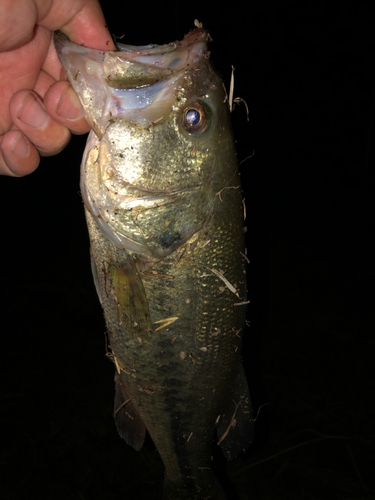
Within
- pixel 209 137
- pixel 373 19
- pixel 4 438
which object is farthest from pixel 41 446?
pixel 373 19

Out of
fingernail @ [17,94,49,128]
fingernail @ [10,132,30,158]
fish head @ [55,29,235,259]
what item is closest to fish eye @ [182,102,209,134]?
fish head @ [55,29,235,259]

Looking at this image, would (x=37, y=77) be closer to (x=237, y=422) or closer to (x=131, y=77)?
(x=131, y=77)

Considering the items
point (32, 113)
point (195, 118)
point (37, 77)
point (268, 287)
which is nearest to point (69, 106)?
point (32, 113)

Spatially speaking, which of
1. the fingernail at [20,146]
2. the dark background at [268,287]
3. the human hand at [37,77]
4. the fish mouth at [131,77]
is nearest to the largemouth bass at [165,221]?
the fish mouth at [131,77]

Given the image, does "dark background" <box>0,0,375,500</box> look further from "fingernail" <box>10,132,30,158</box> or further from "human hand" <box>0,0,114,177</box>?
"fingernail" <box>10,132,30,158</box>

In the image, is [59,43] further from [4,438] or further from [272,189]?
[272,189]
